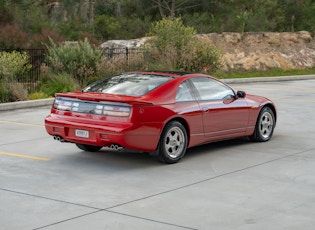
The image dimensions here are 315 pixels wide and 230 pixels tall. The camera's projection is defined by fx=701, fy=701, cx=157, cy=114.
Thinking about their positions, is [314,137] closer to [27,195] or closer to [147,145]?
[147,145]

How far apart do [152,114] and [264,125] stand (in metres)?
3.23

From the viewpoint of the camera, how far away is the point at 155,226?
7215mm

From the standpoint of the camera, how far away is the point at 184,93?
11.2 metres

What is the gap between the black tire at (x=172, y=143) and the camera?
414 inches

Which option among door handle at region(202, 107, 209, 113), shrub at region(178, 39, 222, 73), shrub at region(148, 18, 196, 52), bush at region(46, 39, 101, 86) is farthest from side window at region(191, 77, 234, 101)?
shrub at region(148, 18, 196, 52)

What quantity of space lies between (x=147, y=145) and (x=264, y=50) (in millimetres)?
32255

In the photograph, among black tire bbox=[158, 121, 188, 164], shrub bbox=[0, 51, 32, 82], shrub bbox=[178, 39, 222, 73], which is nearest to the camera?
black tire bbox=[158, 121, 188, 164]

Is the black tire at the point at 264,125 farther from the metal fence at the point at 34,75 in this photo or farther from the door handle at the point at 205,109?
the metal fence at the point at 34,75

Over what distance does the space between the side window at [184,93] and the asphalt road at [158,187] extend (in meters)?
0.95

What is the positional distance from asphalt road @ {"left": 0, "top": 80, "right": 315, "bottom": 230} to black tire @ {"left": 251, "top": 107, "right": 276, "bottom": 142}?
21 centimetres

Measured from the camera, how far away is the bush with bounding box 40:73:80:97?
21578 millimetres

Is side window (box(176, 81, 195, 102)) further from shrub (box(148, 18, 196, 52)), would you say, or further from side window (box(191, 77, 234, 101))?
shrub (box(148, 18, 196, 52))

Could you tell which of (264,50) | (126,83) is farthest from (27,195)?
(264,50)

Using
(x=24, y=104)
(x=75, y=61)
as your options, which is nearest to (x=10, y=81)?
(x=24, y=104)
